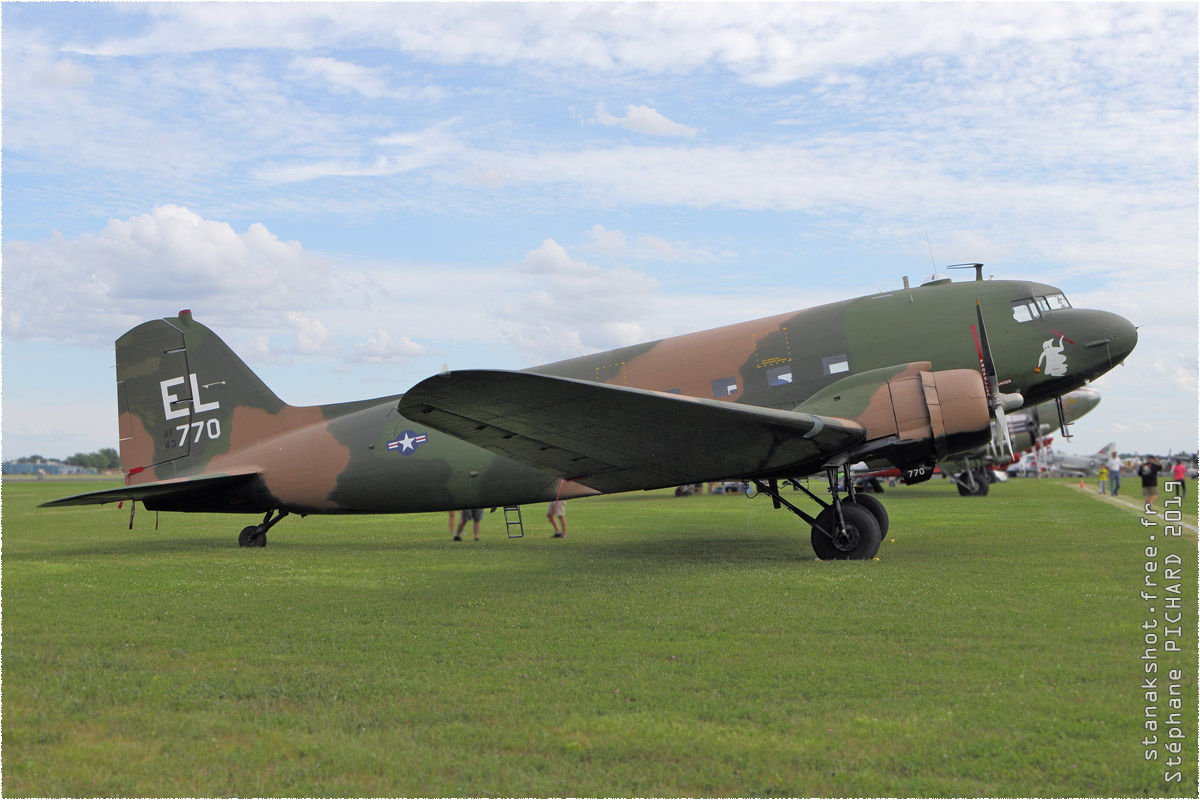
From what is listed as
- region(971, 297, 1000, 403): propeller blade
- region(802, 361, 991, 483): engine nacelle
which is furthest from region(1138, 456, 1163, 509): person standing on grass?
region(802, 361, 991, 483): engine nacelle

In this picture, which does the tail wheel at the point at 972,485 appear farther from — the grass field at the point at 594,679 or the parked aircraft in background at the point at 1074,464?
the parked aircraft in background at the point at 1074,464

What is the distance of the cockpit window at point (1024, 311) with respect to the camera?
1330cm

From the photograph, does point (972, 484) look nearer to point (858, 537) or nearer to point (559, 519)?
point (559, 519)

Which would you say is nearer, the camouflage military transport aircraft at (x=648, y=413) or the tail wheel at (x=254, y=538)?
the camouflage military transport aircraft at (x=648, y=413)

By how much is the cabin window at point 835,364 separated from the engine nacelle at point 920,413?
85 cm

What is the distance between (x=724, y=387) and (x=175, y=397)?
36.2 feet

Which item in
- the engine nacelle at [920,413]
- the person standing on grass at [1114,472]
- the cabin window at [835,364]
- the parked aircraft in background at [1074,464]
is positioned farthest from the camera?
the parked aircraft in background at [1074,464]

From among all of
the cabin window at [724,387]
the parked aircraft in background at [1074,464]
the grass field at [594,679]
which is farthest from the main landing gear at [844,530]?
the parked aircraft in background at [1074,464]

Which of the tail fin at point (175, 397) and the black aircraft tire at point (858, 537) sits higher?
the tail fin at point (175, 397)

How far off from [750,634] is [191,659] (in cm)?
466

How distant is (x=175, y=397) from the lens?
56.1 ft

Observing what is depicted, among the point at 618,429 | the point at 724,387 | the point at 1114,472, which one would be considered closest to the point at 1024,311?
the point at 724,387

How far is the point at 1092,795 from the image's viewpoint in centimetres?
406

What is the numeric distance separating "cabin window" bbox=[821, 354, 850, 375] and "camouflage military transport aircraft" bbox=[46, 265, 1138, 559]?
0.11 feet
